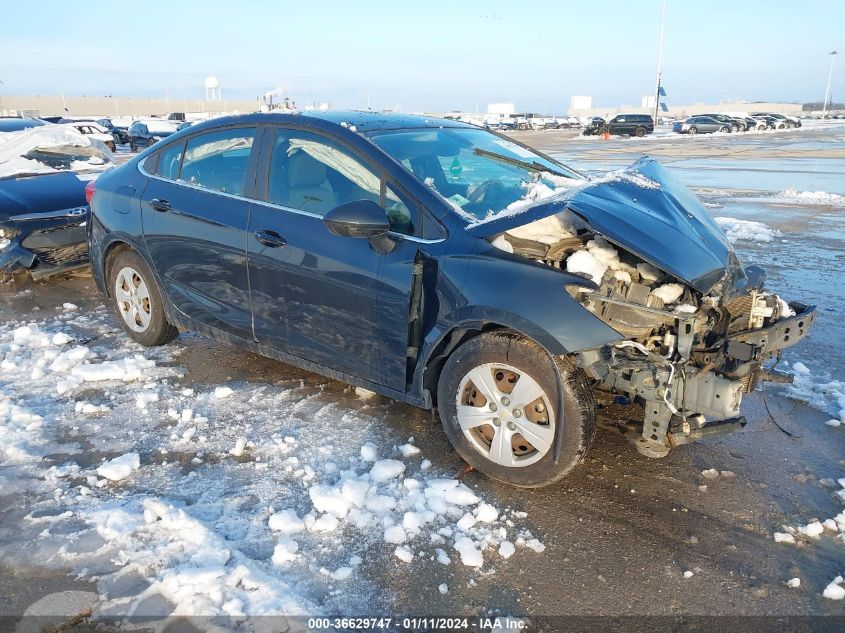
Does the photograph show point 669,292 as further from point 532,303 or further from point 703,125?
point 703,125

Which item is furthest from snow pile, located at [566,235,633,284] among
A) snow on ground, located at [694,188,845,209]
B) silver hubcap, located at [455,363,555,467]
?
snow on ground, located at [694,188,845,209]

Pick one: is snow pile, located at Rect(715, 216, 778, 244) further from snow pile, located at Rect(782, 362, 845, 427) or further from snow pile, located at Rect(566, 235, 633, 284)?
snow pile, located at Rect(566, 235, 633, 284)

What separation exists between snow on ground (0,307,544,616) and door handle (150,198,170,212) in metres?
1.17

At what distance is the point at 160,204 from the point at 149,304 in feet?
2.70

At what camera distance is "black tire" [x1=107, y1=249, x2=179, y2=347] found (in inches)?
186

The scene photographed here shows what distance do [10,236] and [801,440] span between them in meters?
6.86

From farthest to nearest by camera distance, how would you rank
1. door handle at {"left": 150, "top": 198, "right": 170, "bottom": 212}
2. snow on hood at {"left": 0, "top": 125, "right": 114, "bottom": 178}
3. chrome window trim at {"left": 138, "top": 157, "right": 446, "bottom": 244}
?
snow on hood at {"left": 0, "top": 125, "right": 114, "bottom": 178}, door handle at {"left": 150, "top": 198, "right": 170, "bottom": 212}, chrome window trim at {"left": 138, "top": 157, "right": 446, "bottom": 244}

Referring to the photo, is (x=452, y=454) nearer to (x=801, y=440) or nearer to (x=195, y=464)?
(x=195, y=464)

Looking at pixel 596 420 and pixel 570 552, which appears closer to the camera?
pixel 570 552

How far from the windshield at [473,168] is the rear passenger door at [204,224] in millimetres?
1014

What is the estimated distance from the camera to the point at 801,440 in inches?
143

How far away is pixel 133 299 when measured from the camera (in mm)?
4918

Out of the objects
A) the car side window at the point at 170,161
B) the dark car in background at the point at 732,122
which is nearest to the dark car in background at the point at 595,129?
the dark car in background at the point at 732,122

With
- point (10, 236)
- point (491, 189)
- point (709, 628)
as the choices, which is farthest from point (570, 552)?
point (10, 236)
